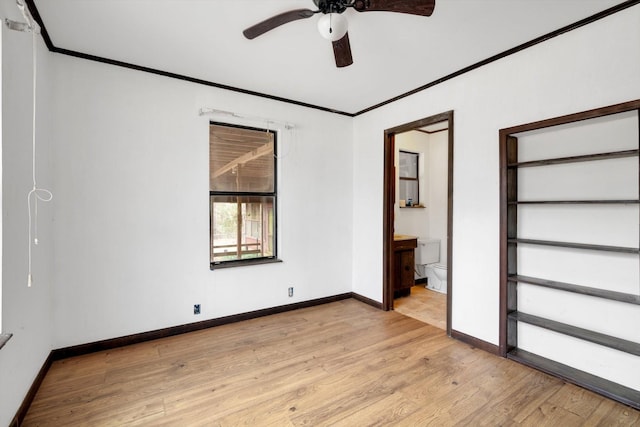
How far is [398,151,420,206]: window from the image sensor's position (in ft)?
17.0

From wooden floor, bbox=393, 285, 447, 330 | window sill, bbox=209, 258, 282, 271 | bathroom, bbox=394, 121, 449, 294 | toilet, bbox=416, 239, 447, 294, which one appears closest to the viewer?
window sill, bbox=209, 258, 282, 271

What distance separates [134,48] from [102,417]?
8.92ft

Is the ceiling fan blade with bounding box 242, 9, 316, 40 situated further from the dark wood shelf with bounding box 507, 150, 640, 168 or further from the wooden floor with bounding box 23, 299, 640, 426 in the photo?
the wooden floor with bounding box 23, 299, 640, 426

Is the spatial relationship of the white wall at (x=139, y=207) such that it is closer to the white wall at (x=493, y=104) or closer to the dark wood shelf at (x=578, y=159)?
the white wall at (x=493, y=104)

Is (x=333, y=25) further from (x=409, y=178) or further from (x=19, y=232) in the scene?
(x=409, y=178)

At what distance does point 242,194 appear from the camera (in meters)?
3.51

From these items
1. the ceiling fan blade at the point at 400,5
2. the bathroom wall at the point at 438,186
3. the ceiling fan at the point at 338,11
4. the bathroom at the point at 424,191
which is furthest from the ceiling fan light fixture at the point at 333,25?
the bathroom wall at the point at 438,186

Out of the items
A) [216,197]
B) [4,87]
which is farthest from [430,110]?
[4,87]

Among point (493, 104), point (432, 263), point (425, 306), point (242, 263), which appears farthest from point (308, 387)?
point (432, 263)

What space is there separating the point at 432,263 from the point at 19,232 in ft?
15.7

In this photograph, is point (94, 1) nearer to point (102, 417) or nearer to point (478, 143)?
point (102, 417)

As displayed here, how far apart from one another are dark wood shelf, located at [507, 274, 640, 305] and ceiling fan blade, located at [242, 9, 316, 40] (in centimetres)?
251

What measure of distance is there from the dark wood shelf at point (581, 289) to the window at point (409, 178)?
9.02ft

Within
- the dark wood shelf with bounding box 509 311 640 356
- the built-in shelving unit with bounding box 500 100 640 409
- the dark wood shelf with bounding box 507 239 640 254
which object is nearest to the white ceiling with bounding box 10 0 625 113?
the built-in shelving unit with bounding box 500 100 640 409
